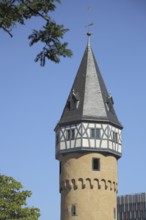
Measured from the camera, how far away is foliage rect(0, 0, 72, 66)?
19375 millimetres

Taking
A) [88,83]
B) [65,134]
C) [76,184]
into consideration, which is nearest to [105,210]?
[76,184]

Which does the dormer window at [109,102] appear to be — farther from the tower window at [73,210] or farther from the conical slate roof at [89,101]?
the tower window at [73,210]

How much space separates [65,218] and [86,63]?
12.9m

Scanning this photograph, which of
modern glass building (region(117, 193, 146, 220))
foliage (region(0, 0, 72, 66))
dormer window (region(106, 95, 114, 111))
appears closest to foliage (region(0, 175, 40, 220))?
dormer window (region(106, 95, 114, 111))

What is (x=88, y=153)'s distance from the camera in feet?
155

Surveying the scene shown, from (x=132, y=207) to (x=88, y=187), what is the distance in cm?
7725

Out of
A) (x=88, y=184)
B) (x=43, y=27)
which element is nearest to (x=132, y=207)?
(x=88, y=184)

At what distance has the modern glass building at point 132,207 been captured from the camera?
395 ft

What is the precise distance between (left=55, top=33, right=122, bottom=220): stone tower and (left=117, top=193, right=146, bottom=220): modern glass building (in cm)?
7335

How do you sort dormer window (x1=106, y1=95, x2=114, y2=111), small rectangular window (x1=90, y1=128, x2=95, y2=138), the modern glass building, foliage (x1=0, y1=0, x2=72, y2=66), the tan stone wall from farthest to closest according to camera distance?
the modern glass building, dormer window (x1=106, y1=95, x2=114, y2=111), small rectangular window (x1=90, y1=128, x2=95, y2=138), the tan stone wall, foliage (x1=0, y1=0, x2=72, y2=66)

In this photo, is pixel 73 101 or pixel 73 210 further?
pixel 73 101

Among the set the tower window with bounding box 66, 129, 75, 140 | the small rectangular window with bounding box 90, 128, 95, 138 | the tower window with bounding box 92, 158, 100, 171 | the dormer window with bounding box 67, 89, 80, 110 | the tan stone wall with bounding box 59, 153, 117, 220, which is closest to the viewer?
the tan stone wall with bounding box 59, 153, 117, 220

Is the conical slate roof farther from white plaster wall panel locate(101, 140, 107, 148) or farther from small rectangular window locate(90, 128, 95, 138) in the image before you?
white plaster wall panel locate(101, 140, 107, 148)

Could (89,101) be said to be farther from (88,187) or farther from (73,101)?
(88,187)
